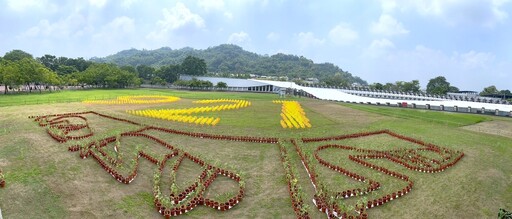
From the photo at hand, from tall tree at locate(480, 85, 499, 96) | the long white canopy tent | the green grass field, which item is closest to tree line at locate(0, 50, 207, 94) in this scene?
Result: the green grass field

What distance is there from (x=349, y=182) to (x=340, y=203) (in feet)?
13.0

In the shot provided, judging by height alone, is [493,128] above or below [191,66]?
below

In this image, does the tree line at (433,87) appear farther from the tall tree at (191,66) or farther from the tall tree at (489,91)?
the tall tree at (191,66)

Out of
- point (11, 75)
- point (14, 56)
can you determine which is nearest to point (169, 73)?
point (14, 56)

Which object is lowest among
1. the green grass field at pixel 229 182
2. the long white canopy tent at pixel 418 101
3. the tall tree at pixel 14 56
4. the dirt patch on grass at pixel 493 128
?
the green grass field at pixel 229 182

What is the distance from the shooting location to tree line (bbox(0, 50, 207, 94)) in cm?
6800

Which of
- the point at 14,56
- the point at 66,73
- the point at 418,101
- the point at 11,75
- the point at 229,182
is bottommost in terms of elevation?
the point at 229,182

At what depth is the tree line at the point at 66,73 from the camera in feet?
223

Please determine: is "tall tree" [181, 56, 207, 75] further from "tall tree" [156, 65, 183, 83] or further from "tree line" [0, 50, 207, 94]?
"tall tree" [156, 65, 183, 83]

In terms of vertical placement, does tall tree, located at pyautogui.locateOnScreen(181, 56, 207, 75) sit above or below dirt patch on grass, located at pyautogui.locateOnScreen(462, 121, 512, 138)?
above

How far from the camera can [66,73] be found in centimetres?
11500

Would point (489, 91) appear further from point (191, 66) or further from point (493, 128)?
point (191, 66)

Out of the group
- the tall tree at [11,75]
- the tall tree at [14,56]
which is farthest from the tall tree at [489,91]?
the tall tree at [14,56]

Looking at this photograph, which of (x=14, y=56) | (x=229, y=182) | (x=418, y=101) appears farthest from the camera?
(x=14, y=56)
